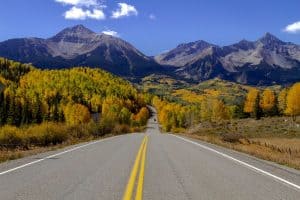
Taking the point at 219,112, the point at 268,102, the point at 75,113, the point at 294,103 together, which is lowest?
the point at 75,113

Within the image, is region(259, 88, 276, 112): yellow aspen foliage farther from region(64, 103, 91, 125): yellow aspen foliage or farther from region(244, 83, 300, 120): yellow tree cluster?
region(64, 103, 91, 125): yellow aspen foliage

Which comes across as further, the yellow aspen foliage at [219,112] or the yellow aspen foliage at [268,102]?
the yellow aspen foliage at [219,112]

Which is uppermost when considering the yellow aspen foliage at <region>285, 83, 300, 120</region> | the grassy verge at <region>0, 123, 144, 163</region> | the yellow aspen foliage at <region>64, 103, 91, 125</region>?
the yellow aspen foliage at <region>285, 83, 300, 120</region>

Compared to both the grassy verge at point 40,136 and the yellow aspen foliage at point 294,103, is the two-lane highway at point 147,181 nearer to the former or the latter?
the grassy verge at point 40,136

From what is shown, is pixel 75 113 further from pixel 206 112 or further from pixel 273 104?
pixel 273 104

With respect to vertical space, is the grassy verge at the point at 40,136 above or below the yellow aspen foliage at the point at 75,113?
below

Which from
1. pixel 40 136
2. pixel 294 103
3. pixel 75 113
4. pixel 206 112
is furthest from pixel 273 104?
pixel 40 136

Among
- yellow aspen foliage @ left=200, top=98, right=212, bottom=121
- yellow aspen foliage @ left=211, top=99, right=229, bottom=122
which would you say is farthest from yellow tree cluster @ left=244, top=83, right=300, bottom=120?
yellow aspen foliage @ left=200, top=98, right=212, bottom=121

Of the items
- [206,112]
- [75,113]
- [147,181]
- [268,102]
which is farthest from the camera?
[206,112]

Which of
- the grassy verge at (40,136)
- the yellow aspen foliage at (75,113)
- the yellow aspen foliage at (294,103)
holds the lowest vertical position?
the grassy verge at (40,136)

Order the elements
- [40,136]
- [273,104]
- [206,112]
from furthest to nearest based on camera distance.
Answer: [206,112] < [273,104] < [40,136]

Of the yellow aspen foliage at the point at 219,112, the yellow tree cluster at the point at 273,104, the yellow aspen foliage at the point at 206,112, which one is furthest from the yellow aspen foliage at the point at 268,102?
the yellow aspen foliage at the point at 206,112

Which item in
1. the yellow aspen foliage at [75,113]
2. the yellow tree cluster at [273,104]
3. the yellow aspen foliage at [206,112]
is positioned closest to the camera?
the yellow tree cluster at [273,104]

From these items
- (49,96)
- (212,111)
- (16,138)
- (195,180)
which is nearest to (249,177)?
(195,180)
